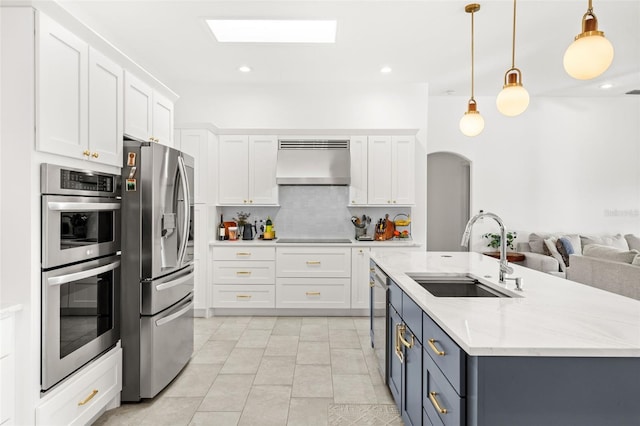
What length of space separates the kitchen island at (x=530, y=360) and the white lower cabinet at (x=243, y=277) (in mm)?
3074

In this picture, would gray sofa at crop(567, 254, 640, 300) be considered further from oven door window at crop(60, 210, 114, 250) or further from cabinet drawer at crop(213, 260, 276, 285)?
oven door window at crop(60, 210, 114, 250)

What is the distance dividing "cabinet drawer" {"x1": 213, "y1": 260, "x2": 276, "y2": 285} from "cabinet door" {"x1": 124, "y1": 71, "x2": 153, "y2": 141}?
6.95ft

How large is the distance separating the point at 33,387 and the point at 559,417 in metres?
2.22

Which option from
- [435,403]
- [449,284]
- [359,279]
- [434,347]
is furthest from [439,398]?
[359,279]

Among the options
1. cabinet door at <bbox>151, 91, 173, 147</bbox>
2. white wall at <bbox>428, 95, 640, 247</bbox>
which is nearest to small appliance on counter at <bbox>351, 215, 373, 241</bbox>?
white wall at <bbox>428, 95, 640, 247</bbox>

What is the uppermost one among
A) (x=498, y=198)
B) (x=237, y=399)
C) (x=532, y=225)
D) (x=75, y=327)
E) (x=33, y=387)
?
(x=498, y=198)

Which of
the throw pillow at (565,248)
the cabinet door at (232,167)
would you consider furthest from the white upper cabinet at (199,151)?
the throw pillow at (565,248)

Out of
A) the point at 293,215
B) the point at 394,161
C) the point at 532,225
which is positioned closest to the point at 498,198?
the point at 532,225

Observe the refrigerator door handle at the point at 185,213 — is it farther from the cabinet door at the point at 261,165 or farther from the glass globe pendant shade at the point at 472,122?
the glass globe pendant shade at the point at 472,122

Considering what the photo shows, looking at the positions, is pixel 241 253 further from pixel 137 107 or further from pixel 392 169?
pixel 137 107

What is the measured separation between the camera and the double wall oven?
189cm

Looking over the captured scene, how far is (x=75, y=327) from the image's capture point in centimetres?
210

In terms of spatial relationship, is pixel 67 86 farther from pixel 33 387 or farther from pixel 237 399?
pixel 237 399

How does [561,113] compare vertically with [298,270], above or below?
above
